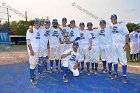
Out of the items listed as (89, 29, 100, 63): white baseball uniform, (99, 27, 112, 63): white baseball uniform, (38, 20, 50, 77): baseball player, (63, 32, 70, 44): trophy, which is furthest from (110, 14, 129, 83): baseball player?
(38, 20, 50, 77): baseball player

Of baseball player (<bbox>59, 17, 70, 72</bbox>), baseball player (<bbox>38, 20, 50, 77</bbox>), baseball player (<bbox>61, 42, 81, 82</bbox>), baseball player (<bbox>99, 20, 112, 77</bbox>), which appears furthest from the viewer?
baseball player (<bbox>59, 17, 70, 72</bbox>)

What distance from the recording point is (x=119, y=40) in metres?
8.21

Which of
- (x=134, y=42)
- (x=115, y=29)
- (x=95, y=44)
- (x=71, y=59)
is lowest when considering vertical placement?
(x=71, y=59)

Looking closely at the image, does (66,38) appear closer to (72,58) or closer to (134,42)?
(72,58)

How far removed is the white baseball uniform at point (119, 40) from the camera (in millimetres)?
8109

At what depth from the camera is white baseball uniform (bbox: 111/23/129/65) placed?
811cm

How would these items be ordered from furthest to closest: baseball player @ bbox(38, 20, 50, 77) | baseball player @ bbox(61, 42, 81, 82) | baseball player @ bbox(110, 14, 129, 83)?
baseball player @ bbox(38, 20, 50, 77) → baseball player @ bbox(61, 42, 81, 82) → baseball player @ bbox(110, 14, 129, 83)

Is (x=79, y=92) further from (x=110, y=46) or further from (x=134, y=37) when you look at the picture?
(x=134, y=37)

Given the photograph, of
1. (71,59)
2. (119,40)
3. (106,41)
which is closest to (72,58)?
(71,59)

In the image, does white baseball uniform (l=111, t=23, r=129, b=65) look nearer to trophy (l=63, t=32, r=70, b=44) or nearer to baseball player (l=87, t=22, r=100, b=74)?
baseball player (l=87, t=22, r=100, b=74)

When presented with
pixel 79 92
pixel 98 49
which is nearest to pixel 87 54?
pixel 98 49

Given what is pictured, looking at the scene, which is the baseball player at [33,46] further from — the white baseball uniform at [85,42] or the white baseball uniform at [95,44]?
the white baseball uniform at [95,44]

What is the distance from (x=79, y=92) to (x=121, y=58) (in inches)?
79.9

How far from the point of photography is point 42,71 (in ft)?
32.0
